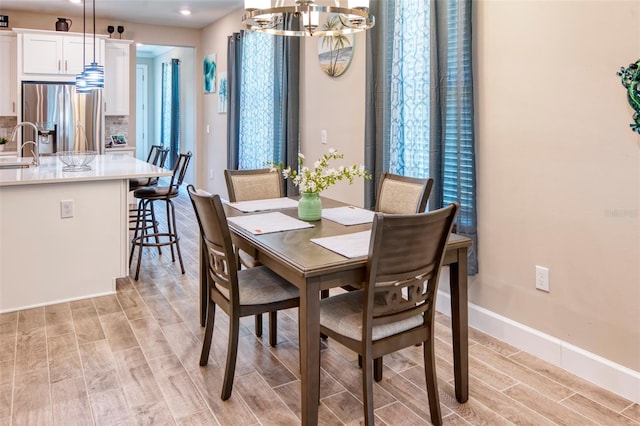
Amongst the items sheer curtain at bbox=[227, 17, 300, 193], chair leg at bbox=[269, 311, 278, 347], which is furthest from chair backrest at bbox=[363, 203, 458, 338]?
sheer curtain at bbox=[227, 17, 300, 193]

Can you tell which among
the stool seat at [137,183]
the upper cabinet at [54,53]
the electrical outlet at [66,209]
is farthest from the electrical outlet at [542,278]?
the upper cabinet at [54,53]

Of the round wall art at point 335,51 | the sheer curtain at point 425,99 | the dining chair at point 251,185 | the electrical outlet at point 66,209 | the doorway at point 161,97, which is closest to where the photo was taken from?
the sheer curtain at point 425,99

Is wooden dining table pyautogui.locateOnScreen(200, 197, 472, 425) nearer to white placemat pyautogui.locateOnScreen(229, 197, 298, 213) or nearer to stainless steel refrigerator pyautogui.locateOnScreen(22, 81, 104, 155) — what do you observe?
white placemat pyautogui.locateOnScreen(229, 197, 298, 213)

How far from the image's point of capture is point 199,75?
25.8 ft

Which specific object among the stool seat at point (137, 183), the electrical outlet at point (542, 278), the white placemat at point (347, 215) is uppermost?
the stool seat at point (137, 183)

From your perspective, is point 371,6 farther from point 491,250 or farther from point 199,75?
point 199,75

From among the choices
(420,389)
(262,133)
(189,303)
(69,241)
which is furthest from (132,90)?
(420,389)

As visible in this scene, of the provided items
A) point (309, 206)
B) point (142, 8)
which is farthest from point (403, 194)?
point (142, 8)

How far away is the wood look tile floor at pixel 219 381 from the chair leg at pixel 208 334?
0.17ft

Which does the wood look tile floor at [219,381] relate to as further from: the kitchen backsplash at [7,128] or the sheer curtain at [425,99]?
the kitchen backsplash at [7,128]

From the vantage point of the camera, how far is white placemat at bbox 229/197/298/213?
293 cm

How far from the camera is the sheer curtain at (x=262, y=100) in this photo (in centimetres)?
479

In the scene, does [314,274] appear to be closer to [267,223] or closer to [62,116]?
[267,223]

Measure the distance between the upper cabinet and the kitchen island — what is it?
3.21m
